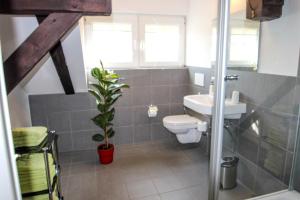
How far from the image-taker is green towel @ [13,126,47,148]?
55.2 inches

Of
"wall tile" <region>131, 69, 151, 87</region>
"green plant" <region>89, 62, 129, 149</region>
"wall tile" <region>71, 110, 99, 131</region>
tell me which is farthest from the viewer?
"wall tile" <region>131, 69, 151, 87</region>

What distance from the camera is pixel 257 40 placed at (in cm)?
203

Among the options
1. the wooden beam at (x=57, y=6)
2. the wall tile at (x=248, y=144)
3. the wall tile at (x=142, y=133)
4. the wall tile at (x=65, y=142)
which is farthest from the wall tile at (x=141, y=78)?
the wooden beam at (x=57, y=6)

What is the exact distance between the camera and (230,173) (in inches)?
84.6

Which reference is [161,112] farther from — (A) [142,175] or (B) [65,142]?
(B) [65,142]

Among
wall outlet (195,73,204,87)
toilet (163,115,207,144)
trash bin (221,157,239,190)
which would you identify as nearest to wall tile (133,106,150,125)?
Result: toilet (163,115,207,144)

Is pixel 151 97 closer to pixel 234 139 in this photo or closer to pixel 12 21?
pixel 234 139

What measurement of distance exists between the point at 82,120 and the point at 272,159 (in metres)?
2.44

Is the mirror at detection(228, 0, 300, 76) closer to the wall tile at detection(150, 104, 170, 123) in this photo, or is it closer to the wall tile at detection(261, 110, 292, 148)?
the wall tile at detection(261, 110, 292, 148)

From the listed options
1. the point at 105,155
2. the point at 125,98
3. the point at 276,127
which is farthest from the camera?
the point at 125,98

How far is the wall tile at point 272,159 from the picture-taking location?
1.89 meters

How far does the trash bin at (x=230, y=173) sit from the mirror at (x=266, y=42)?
2.99 feet

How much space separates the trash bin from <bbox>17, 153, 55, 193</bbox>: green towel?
156cm

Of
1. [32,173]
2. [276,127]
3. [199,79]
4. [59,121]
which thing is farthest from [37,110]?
[276,127]
